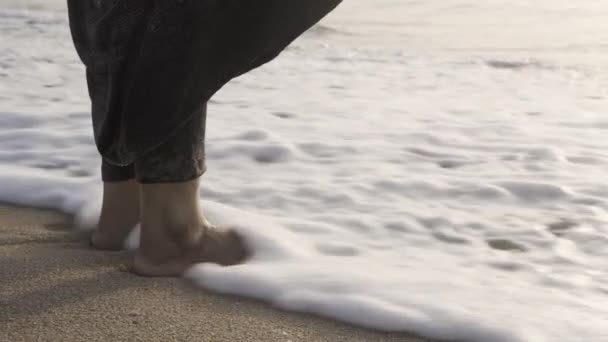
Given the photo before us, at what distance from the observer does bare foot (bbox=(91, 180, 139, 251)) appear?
204 centimetres

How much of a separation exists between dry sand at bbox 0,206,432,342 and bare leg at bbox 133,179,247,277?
0.05 metres

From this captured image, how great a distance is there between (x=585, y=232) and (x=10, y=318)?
1.48 metres

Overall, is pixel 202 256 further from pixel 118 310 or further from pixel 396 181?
pixel 396 181

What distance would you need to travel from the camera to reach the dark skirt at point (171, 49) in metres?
1.64

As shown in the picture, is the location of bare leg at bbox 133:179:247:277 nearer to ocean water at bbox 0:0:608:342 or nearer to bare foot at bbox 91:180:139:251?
ocean water at bbox 0:0:608:342

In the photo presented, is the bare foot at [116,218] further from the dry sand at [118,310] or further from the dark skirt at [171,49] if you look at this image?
the dark skirt at [171,49]

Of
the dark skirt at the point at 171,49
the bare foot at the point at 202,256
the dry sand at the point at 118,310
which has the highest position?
the dark skirt at the point at 171,49

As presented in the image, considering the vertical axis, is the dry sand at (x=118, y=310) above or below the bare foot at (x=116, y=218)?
below

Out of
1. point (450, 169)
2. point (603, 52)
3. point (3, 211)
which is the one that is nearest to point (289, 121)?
point (450, 169)

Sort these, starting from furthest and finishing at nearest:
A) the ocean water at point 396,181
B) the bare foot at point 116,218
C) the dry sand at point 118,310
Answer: the bare foot at point 116,218, the ocean water at point 396,181, the dry sand at point 118,310

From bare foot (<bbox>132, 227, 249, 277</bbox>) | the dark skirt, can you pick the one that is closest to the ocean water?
bare foot (<bbox>132, 227, 249, 277</bbox>)

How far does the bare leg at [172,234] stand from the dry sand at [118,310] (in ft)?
0.17

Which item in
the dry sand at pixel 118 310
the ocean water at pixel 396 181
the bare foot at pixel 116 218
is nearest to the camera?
the dry sand at pixel 118 310

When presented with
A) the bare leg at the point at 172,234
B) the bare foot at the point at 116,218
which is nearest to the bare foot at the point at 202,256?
the bare leg at the point at 172,234
